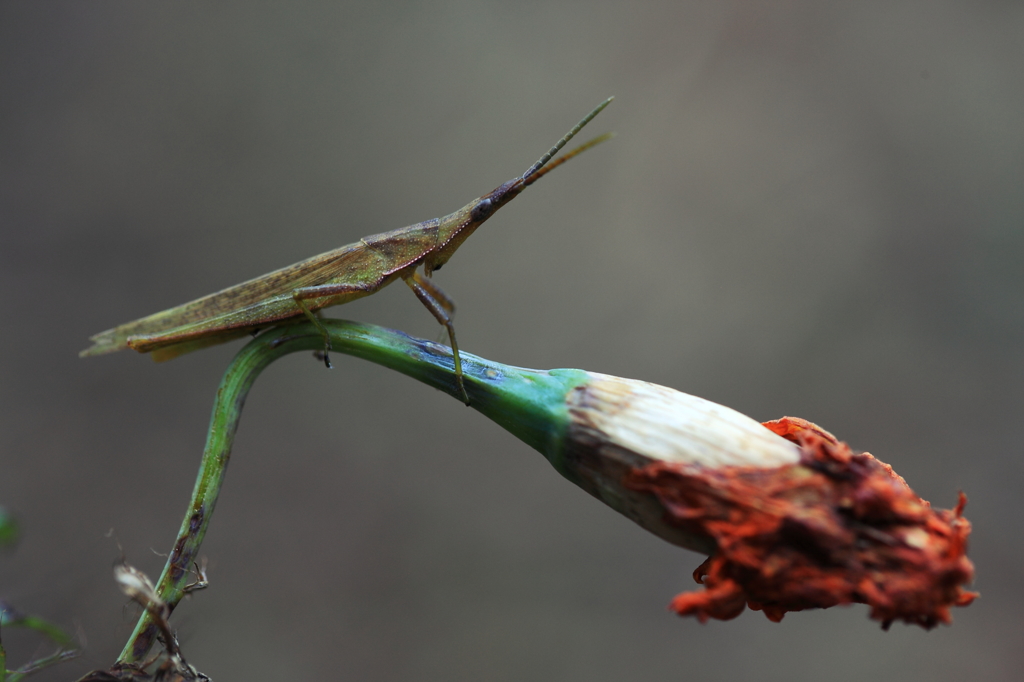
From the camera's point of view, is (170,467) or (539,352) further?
(539,352)

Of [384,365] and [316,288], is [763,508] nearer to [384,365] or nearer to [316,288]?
[384,365]

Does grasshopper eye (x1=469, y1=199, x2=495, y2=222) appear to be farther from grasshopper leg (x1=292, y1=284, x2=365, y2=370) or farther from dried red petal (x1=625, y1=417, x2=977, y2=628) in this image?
dried red petal (x1=625, y1=417, x2=977, y2=628)

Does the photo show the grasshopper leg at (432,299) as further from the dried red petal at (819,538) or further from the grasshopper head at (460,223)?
the dried red petal at (819,538)

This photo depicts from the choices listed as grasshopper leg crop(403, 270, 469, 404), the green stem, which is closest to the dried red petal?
the green stem

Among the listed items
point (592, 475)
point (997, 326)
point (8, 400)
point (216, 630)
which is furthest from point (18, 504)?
point (997, 326)

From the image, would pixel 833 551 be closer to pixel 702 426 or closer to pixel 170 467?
pixel 702 426

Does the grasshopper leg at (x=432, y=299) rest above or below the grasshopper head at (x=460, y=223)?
below

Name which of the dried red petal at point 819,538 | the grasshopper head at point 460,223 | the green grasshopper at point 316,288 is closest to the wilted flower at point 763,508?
the dried red petal at point 819,538

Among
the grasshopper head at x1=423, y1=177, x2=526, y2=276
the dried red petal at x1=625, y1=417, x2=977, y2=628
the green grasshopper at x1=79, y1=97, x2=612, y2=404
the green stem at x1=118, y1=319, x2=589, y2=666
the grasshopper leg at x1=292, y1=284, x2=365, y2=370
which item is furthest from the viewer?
the grasshopper head at x1=423, y1=177, x2=526, y2=276
